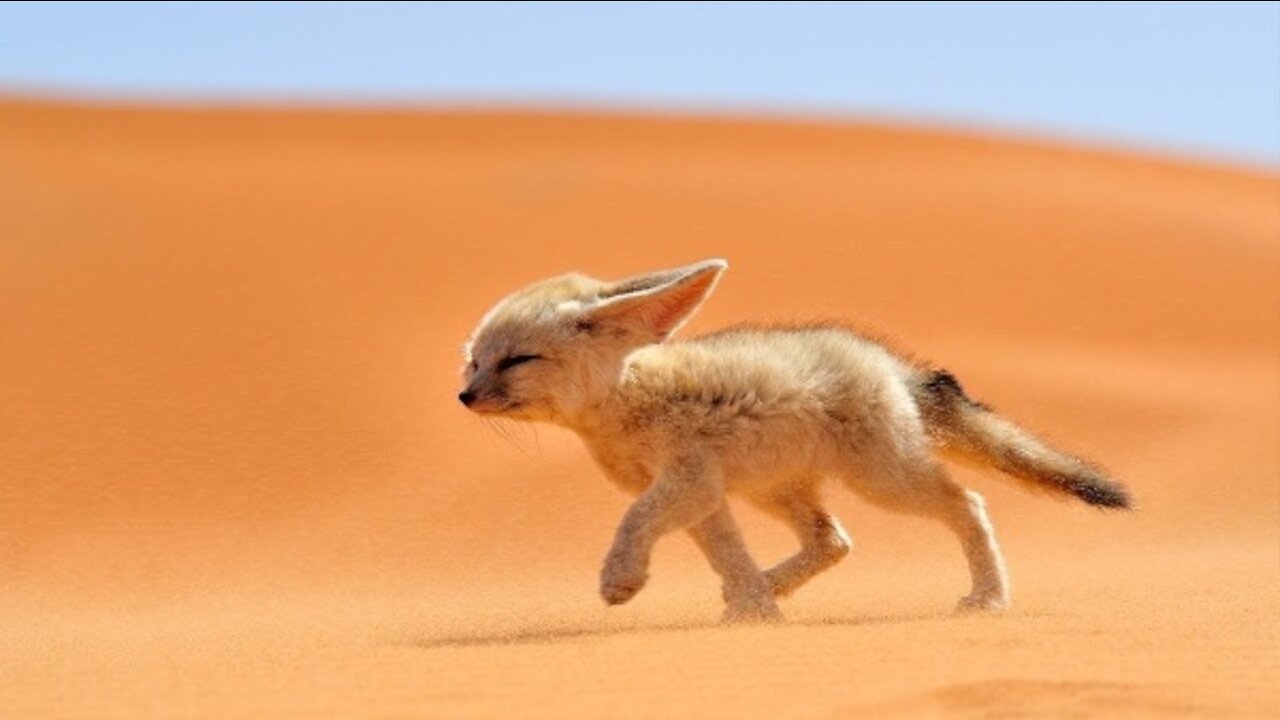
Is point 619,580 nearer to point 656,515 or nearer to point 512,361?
point 656,515

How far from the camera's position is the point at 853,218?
23.8 m

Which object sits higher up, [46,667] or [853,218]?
[853,218]

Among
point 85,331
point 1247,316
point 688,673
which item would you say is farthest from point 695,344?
point 1247,316

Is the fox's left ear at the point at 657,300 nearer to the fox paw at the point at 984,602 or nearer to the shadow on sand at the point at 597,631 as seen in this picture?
the shadow on sand at the point at 597,631

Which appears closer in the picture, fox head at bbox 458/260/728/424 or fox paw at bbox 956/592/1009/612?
fox head at bbox 458/260/728/424

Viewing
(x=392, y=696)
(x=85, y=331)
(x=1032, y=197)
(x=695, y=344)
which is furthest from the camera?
(x=1032, y=197)

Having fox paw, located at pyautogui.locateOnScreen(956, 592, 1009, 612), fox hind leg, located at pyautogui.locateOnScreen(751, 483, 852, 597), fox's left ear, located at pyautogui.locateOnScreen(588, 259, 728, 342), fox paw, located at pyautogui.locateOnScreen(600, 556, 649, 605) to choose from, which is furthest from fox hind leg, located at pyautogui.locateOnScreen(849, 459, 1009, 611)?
fox paw, located at pyautogui.locateOnScreen(600, 556, 649, 605)

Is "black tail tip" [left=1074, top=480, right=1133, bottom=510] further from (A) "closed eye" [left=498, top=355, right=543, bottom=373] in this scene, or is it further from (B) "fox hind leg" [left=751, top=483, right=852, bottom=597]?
(A) "closed eye" [left=498, top=355, right=543, bottom=373]

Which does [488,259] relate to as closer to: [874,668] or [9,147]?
[9,147]

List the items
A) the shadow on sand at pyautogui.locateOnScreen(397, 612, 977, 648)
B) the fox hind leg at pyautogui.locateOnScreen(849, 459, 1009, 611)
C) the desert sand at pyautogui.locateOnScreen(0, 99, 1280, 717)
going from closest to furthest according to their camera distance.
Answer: the desert sand at pyautogui.locateOnScreen(0, 99, 1280, 717)
the shadow on sand at pyautogui.locateOnScreen(397, 612, 977, 648)
the fox hind leg at pyautogui.locateOnScreen(849, 459, 1009, 611)

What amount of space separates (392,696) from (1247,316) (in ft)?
52.1

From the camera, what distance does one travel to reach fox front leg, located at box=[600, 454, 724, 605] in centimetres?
680

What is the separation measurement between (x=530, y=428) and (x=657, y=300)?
8.87 m

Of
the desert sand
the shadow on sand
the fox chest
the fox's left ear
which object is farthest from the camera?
the fox chest
